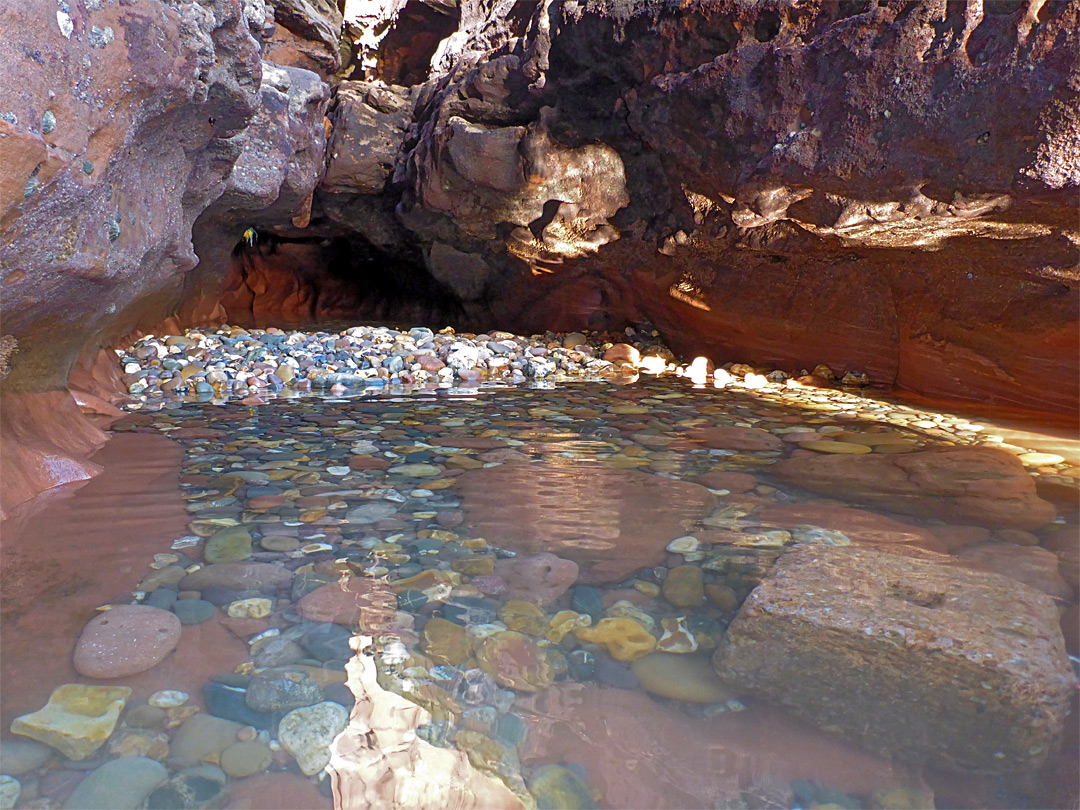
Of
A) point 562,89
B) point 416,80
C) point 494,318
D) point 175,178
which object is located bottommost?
point 494,318

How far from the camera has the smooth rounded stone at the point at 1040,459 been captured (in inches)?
127

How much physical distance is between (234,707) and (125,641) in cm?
39

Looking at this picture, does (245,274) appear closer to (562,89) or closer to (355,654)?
(562,89)

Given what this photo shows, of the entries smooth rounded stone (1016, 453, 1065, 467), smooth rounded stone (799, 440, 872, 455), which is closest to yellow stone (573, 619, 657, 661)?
smooth rounded stone (799, 440, 872, 455)

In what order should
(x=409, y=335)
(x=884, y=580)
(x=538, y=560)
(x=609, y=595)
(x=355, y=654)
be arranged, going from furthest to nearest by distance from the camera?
(x=409, y=335) → (x=538, y=560) → (x=609, y=595) → (x=884, y=580) → (x=355, y=654)

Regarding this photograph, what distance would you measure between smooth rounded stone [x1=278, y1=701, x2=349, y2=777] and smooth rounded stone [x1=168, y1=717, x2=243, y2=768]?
0.10 m

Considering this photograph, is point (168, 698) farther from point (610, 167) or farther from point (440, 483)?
point (610, 167)

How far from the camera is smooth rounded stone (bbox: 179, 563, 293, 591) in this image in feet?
6.20

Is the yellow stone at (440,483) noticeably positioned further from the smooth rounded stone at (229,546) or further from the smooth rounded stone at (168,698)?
the smooth rounded stone at (168,698)

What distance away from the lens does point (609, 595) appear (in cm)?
191

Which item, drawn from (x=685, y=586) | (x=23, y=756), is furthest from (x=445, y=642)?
(x=23, y=756)

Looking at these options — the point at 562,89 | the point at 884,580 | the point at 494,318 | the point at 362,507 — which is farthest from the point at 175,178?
the point at 494,318

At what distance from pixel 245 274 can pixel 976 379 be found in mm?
10619

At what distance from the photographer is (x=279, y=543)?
2.19m
